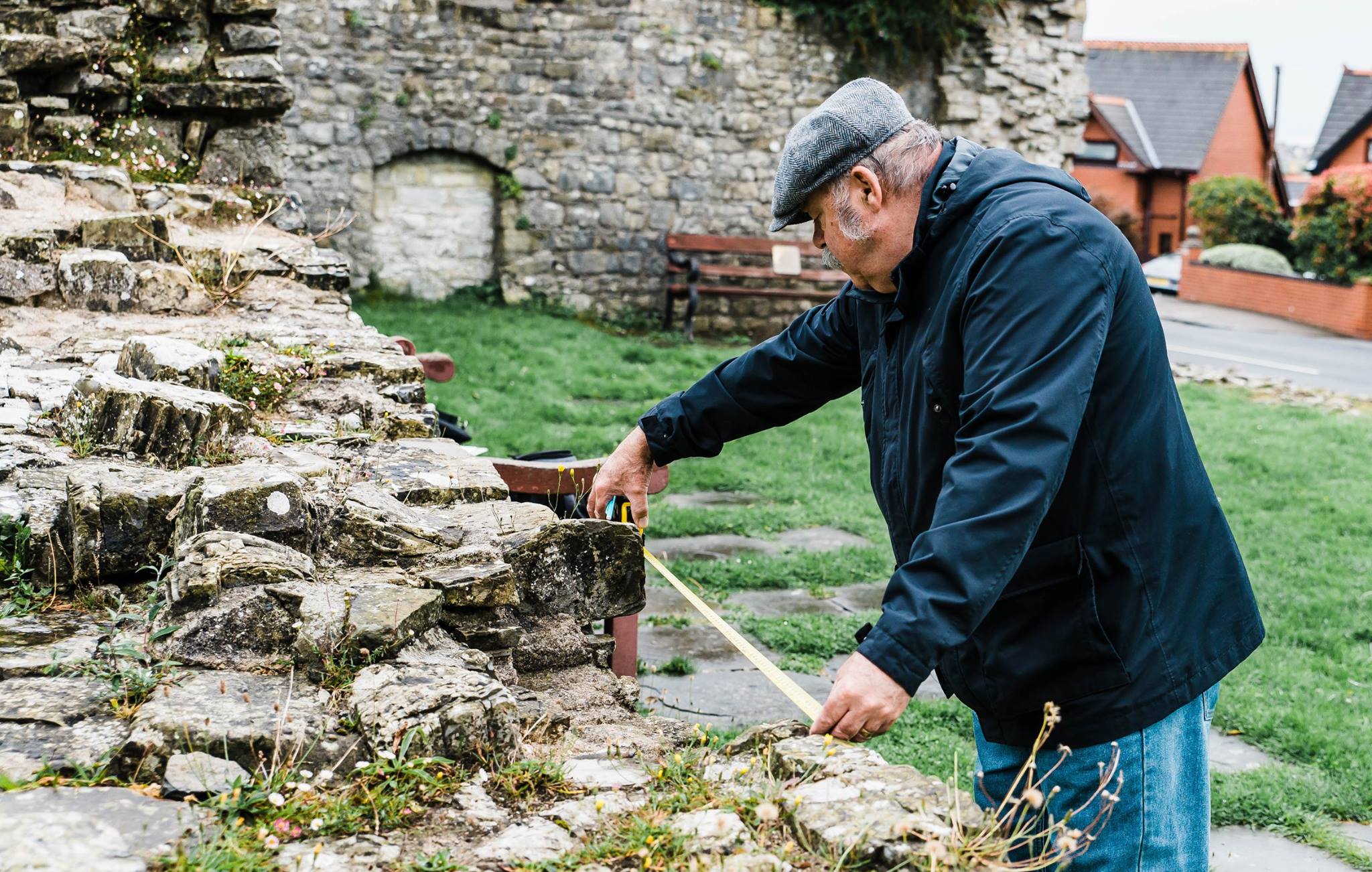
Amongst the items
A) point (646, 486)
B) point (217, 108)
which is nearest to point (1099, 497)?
point (646, 486)

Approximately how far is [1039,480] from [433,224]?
11.8 m

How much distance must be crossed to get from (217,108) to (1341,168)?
23353mm

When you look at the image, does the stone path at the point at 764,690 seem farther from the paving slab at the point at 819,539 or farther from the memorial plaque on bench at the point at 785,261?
the memorial plaque on bench at the point at 785,261

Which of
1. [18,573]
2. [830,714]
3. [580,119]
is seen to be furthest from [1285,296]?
[18,573]

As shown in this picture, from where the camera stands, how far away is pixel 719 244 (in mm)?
13773

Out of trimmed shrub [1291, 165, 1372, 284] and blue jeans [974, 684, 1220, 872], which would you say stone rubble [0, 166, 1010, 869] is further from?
trimmed shrub [1291, 165, 1372, 284]

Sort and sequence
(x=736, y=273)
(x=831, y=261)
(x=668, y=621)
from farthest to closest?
(x=736, y=273), (x=668, y=621), (x=831, y=261)

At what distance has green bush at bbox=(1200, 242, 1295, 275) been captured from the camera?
83.0ft

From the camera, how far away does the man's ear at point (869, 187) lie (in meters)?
2.25

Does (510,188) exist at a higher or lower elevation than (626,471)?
lower

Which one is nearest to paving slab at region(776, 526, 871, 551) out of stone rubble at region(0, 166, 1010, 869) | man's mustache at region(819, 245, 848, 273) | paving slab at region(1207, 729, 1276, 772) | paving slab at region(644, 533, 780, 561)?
paving slab at region(644, 533, 780, 561)

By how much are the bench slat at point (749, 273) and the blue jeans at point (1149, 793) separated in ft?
37.7

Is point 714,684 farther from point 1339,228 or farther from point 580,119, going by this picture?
point 1339,228

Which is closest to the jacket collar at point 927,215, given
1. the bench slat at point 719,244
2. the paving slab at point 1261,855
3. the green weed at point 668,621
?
the paving slab at point 1261,855
